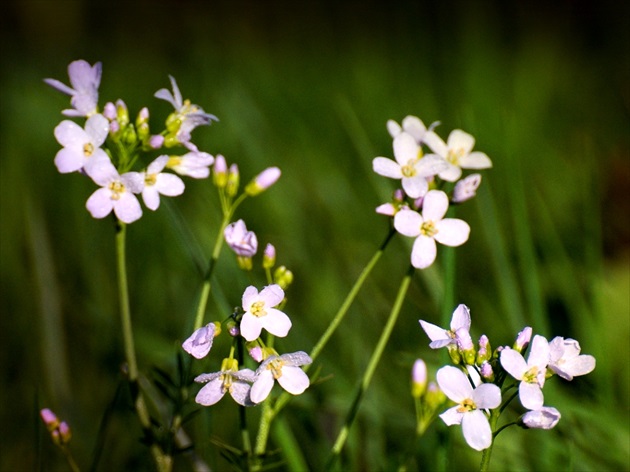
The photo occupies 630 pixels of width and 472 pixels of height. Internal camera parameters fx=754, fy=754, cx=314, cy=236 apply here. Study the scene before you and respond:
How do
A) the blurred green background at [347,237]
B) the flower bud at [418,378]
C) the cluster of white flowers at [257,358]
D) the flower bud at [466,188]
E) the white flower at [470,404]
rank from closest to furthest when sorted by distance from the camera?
the white flower at [470,404] < the cluster of white flowers at [257,358] < the flower bud at [466,188] < the flower bud at [418,378] < the blurred green background at [347,237]

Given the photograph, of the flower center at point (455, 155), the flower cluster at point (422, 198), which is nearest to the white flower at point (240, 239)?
the flower cluster at point (422, 198)

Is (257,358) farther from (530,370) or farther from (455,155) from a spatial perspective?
(455,155)

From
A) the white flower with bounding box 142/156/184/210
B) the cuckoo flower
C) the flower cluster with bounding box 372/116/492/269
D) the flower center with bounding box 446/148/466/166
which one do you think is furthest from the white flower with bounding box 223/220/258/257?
the flower center with bounding box 446/148/466/166

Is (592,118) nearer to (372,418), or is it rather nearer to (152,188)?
(372,418)

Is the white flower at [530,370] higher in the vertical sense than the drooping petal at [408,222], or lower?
lower

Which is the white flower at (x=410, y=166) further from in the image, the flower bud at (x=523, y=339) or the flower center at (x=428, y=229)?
the flower bud at (x=523, y=339)

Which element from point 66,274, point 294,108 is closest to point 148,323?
point 66,274

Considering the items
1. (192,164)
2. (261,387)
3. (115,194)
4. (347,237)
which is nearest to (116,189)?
(115,194)
